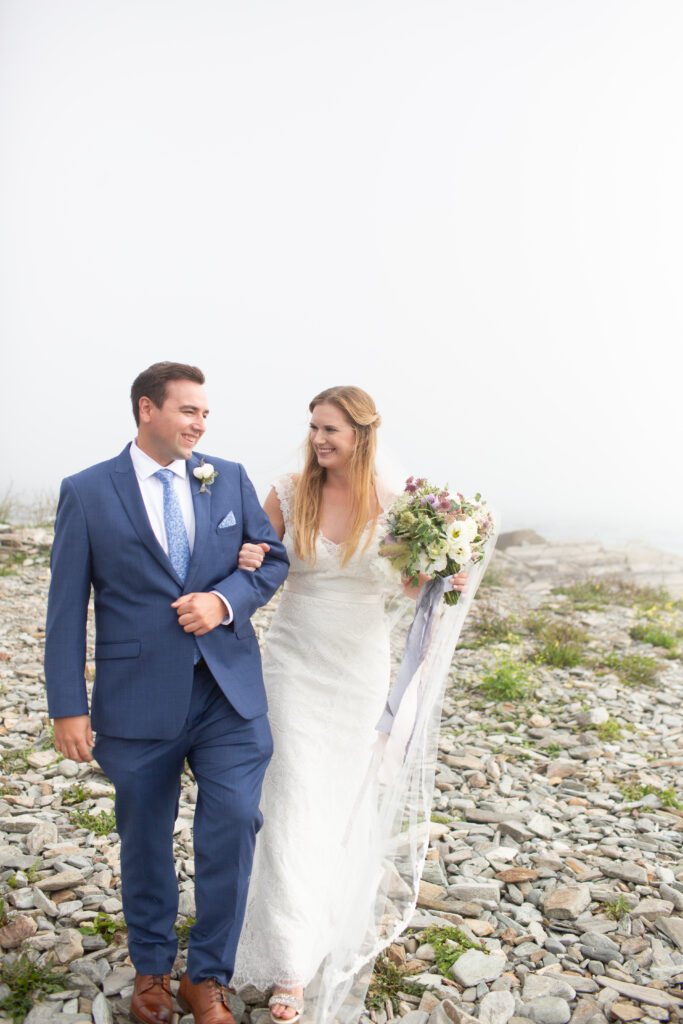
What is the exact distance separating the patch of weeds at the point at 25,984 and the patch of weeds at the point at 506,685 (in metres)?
5.05

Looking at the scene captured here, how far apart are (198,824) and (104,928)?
42.6 inches

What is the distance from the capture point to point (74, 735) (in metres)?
3.10

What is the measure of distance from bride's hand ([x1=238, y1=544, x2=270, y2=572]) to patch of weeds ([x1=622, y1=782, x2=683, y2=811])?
11.7 ft

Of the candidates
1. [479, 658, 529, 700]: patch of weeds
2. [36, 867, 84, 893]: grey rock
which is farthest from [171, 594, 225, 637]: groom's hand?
[479, 658, 529, 700]: patch of weeds

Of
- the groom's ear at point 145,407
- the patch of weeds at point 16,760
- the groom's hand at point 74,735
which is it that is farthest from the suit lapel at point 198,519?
the patch of weeds at point 16,760

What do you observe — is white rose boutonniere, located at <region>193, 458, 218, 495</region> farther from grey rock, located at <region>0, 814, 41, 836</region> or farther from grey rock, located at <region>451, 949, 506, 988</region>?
grey rock, located at <region>0, 814, 41, 836</region>

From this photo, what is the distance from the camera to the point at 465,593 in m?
4.02

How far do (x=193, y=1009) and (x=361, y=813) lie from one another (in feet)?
3.27

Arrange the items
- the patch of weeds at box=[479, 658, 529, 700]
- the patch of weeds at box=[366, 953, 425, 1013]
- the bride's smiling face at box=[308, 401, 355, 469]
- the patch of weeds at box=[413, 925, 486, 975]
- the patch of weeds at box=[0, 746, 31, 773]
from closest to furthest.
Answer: the patch of weeds at box=[366, 953, 425, 1013], the patch of weeds at box=[413, 925, 486, 975], the bride's smiling face at box=[308, 401, 355, 469], the patch of weeds at box=[0, 746, 31, 773], the patch of weeds at box=[479, 658, 529, 700]

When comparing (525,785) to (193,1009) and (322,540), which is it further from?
(193,1009)

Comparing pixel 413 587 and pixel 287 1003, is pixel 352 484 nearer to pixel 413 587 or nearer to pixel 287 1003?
pixel 413 587

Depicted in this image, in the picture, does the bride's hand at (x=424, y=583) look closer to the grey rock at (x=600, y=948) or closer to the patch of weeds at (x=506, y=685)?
the grey rock at (x=600, y=948)

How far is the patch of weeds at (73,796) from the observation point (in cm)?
514

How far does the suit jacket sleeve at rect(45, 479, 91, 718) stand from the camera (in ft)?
10.2
